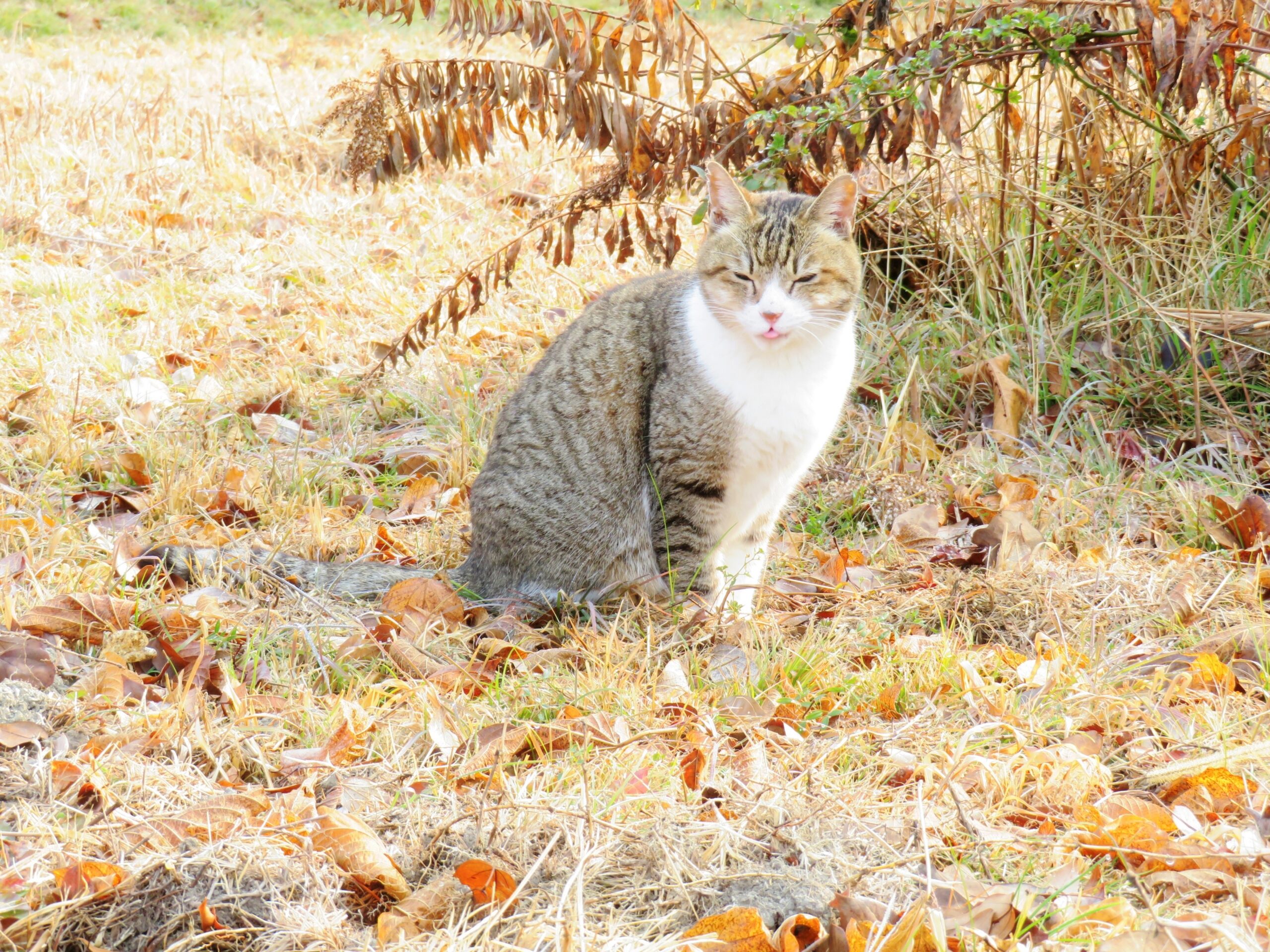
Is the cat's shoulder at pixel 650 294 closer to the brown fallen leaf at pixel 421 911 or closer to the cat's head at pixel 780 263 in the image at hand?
the cat's head at pixel 780 263

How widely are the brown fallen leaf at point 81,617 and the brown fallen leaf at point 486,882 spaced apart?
1.26m

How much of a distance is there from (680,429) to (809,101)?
1543mm

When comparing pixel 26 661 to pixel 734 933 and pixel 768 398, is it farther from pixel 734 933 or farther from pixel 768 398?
pixel 768 398

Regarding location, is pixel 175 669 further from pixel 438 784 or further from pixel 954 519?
pixel 954 519

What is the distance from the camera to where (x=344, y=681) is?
2629mm

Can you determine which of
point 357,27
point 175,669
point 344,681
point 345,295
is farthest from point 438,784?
point 357,27

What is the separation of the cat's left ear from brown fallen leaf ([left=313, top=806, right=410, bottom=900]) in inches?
80.6

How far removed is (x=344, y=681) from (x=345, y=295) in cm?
312

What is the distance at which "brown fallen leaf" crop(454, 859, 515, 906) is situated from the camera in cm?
184

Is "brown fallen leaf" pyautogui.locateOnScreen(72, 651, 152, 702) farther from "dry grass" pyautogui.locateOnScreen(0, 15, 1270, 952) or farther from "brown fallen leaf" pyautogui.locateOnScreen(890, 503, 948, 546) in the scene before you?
"brown fallen leaf" pyautogui.locateOnScreen(890, 503, 948, 546)

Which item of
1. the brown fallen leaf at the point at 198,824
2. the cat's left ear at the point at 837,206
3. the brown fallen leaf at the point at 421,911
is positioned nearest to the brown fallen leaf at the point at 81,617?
the brown fallen leaf at the point at 198,824

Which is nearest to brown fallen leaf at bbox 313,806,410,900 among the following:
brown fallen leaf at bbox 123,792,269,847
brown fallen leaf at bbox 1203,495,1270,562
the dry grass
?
the dry grass

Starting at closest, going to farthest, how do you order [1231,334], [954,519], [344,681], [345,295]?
[344,681], [954,519], [1231,334], [345,295]

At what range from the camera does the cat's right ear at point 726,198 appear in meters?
3.18
